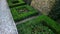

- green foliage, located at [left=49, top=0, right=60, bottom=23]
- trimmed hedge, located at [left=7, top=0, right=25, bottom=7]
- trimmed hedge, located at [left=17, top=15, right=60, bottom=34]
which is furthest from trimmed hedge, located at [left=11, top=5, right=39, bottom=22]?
green foliage, located at [left=49, top=0, right=60, bottom=23]

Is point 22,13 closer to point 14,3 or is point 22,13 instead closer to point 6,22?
point 6,22

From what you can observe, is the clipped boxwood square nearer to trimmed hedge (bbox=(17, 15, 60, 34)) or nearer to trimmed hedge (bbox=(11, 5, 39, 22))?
trimmed hedge (bbox=(17, 15, 60, 34))

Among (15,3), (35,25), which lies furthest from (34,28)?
(15,3)

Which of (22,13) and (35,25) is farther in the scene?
(22,13)

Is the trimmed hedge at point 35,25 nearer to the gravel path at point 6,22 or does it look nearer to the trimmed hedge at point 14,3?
the gravel path at point 6,22

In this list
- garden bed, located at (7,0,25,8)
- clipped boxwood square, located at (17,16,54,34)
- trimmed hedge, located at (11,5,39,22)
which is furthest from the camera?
garden bed, located at (7,0,25,8)

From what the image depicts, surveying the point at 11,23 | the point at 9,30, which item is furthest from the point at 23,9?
the point at 9,30

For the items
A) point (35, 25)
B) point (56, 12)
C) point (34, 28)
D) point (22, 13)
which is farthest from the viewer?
point (22, 13)

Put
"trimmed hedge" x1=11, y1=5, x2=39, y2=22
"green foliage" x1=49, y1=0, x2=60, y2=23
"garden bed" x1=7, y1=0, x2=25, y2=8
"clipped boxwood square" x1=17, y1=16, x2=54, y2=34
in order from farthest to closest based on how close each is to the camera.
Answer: "garden bed" x1=7, y1=0, x2=25, y2=8
"trimmed hedge" x1=11, y1=5, x2=39, y2=22
"green foliage" x1=49, y1=0, x2=60, y2=23
"clipped boxwood square" x1=17, y1=16, x2=54, y2=34

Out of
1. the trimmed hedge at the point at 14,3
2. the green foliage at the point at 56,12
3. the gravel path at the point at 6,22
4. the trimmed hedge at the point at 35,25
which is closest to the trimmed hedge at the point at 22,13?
the gravel path at the point at 6,22
